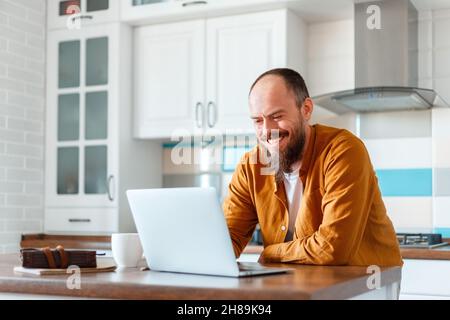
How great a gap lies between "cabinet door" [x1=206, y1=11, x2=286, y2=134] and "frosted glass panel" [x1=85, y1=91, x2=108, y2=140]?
64 cm

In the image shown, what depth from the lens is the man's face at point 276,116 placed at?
2143 mm

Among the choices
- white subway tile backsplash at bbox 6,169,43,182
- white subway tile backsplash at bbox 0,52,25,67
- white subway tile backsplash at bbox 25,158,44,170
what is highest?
white subway tile backsplash at bbox 0,52,25,67

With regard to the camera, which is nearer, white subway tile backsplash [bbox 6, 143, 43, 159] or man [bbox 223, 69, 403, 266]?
man [bbox 223, 69, 403, 266]

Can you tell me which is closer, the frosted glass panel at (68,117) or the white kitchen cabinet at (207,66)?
the white kitchen cabinet at (207,66)

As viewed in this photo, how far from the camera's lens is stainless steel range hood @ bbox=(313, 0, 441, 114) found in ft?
11.7

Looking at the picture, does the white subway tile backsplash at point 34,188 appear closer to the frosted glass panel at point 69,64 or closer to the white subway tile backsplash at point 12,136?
the white subway tile backsplash at point 12,136

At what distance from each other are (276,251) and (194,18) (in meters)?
2.27

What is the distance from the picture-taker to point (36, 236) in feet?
14.0

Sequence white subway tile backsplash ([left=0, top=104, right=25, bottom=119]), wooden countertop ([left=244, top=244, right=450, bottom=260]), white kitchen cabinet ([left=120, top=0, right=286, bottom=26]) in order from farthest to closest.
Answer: white subway tile backsplash ([left=0, top=104, right=25, bottom=119])
white kitchen cabinet ([left=120, top=0, right=286, bottom=26])
wooden countertop ([left=244, top=244, right=450, bottom=260])

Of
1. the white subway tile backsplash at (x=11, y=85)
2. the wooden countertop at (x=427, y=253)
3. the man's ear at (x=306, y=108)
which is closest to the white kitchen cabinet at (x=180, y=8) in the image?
the white subway tile backsplash at (x=11, y=85)

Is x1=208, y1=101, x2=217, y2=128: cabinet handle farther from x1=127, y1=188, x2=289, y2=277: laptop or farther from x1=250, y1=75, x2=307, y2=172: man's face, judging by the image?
x1=127, y1=188, x2=289, y2=277: laptop

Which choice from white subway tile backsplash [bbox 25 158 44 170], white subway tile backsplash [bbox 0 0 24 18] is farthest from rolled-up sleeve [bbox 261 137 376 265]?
white subway tile backsplash [bbox 0 0 24 18]
